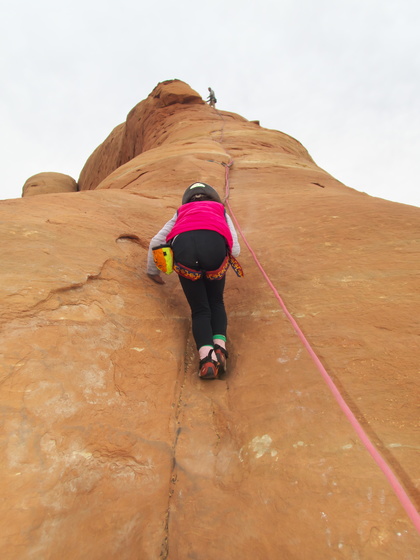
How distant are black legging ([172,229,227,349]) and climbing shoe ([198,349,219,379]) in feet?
0.78

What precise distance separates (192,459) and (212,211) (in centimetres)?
167

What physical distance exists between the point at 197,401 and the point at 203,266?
2.89 ft

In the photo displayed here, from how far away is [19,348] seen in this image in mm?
1684

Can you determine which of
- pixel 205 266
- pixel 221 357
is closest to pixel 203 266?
pixel 205 266

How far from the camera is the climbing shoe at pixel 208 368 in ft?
6.79

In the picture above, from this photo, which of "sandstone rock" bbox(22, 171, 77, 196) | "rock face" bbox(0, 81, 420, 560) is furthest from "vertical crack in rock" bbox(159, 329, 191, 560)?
"sandstone rock" bbox(22, 171, 77, 196)

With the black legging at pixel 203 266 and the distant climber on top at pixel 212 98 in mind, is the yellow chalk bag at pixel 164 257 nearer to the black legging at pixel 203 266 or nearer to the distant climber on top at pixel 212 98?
the black legging at pixel 203 266

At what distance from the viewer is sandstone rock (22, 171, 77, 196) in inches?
800

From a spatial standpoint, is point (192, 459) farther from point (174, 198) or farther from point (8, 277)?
point (174, 198)

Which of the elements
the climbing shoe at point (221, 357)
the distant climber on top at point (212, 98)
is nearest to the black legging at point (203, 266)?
the climbing shoe at point (221, 357)

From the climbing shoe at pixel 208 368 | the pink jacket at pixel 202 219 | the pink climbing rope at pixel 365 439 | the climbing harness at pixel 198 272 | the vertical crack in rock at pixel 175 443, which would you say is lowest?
the vertical crack in rock at pixel 175 443

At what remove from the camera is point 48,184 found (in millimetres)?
20500

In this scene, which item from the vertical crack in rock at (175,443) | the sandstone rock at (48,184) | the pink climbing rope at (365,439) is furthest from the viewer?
the sandstone rock at (48,184)

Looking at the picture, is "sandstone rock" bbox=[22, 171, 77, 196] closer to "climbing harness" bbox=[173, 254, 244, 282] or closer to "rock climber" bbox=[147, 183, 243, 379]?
"rock climber" bbox=[147, 183, 243, 379]
